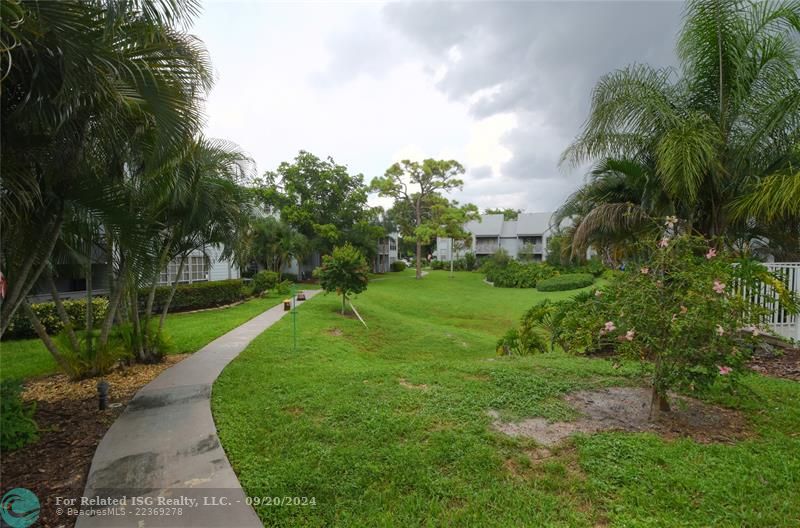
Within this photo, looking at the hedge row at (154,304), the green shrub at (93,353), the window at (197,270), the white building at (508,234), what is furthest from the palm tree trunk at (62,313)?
the white building at (508,234)

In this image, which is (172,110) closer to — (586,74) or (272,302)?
(586,74)

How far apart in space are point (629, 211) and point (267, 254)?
21.0 m

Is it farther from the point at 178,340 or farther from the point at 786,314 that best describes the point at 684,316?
the point at 178,340

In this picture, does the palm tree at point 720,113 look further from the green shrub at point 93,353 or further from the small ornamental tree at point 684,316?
the green shrub at point 93,353

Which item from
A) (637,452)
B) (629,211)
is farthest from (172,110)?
(629,211)

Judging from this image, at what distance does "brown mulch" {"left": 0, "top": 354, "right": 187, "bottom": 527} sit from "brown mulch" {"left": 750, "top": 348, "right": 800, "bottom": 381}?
8100mm

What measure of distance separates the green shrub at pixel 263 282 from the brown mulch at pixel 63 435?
13383 millimetres

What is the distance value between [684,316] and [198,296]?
15.1 metres

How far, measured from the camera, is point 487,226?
4681cm

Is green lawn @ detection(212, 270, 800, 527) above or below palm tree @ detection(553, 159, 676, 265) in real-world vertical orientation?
below

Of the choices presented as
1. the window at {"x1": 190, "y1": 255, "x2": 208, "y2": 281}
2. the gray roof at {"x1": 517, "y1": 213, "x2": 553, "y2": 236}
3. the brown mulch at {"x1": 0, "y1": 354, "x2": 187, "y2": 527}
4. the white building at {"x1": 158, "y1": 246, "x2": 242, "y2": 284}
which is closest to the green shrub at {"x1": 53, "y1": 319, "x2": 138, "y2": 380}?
the brown mulch at {"x1": 0, "y1": 354, "x2": 187, "y2": 527}

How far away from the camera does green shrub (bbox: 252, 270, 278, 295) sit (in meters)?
19.5

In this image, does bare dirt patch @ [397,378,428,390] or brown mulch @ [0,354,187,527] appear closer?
brown mulch @ [0,354,187,527]

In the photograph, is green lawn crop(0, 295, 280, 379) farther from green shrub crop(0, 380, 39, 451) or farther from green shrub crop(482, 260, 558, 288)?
green shrub crop(482, 260, 558, 288)
